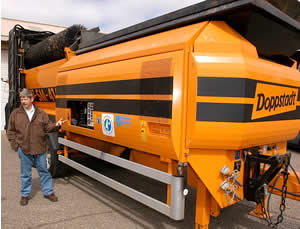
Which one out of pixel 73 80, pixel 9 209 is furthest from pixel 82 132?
pixel 9 209

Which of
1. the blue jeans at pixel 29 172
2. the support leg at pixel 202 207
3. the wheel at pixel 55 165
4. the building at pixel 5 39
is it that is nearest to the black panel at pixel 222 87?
the support leg at pixel 202 207

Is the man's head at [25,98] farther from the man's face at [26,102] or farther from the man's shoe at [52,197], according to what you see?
the man's shoe at [52,197]

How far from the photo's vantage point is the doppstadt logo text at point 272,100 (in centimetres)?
230

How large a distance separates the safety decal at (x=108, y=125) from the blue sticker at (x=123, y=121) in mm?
134

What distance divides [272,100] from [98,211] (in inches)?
105

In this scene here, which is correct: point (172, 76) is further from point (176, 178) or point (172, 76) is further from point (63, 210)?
point (63, 210)

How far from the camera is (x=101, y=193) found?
4258 millimetres

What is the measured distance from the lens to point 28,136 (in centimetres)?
376

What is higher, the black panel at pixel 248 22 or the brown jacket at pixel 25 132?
the black panel at pixel 248 22

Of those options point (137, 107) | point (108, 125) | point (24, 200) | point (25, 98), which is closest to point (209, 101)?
point (137, 107)

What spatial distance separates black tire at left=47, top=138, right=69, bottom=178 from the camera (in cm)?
455

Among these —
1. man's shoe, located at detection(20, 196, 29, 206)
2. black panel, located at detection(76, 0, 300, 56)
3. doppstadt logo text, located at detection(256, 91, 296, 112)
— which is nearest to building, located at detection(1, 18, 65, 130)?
man's shoe, located at detection(20, 196, 29, 206)

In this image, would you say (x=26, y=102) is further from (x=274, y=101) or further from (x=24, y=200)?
(x=274, y=101)

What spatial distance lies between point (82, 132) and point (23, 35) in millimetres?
4290
